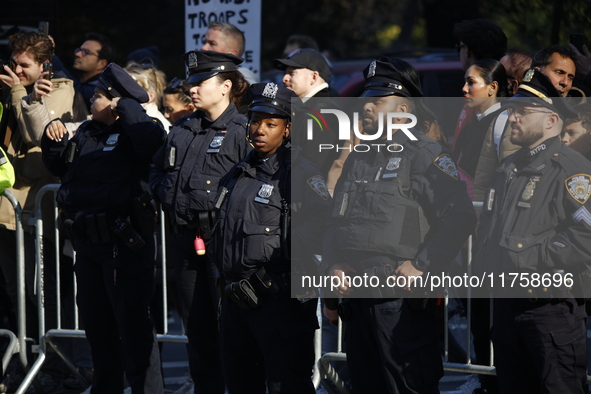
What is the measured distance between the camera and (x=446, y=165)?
13.7 feet

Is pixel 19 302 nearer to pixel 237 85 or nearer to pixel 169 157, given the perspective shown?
pixel 169 157

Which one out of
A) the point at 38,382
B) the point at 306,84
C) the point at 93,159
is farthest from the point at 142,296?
the point at 306,84

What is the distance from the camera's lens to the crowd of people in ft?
13.6

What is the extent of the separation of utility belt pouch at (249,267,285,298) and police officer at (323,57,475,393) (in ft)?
0.89

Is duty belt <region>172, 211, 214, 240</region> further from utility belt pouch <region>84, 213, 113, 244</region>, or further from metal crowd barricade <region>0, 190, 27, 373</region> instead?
metal crowd barricade <region>0, 190, 27, 373</region>

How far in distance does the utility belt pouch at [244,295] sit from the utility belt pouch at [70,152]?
1526 millimetres

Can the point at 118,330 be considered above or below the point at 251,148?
below

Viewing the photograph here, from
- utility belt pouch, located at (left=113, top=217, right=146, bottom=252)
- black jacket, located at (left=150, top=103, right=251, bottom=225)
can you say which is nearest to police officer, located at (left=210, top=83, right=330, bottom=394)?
black jacket, located at (left=150, top=103, right=251, bottom=225)

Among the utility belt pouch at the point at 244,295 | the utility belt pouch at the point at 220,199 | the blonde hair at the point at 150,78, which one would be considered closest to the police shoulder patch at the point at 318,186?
the utility belt pouch at the point at 220,199

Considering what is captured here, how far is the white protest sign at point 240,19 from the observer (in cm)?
750

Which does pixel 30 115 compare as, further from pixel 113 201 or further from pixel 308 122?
pixel 308 122

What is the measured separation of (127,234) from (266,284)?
1199mm

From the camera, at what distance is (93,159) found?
5191mm

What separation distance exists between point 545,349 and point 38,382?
3596mm
